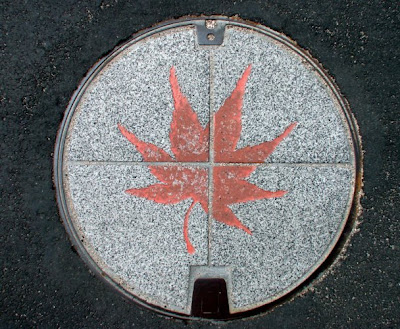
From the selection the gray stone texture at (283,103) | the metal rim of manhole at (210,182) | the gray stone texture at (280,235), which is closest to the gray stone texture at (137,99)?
the metal rim of manhole at (210,182)

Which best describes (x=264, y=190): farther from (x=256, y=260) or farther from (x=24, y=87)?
(x=24, y=87)

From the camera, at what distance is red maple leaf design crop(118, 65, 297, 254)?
8.01 feet

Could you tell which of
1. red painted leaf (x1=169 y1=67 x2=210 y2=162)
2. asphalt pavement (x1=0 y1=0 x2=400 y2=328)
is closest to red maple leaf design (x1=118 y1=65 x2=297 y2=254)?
red painted leaf (x1=169 y1=67 x2=210 y2=162)

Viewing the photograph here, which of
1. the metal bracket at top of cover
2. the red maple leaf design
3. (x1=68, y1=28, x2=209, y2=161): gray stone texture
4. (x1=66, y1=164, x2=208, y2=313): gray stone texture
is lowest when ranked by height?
(x1=66, y1=164, x2=208, y2=313): gray stone texture

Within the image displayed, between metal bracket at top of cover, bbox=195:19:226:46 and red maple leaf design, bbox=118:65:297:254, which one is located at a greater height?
metal bracket at top of cover, bbox=195:19:226:46

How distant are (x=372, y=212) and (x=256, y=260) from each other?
2.62 feet

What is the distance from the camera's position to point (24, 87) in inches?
102

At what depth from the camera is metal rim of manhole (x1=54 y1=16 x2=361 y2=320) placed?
8.05 ft

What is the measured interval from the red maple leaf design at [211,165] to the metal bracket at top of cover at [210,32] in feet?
1.21

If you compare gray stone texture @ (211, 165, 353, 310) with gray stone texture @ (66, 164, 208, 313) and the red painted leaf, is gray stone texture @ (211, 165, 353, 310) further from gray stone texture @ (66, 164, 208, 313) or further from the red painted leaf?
the red painted leaf

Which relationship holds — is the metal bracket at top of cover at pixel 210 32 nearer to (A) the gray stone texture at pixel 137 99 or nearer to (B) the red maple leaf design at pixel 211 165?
(A) the gray stone texture at pixel 137 99

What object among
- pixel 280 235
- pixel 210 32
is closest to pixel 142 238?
pixel 280 235

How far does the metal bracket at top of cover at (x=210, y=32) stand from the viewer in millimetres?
2523

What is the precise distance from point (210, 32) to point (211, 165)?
0.85 metres
